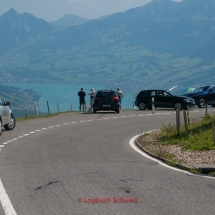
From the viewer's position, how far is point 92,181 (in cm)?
1027

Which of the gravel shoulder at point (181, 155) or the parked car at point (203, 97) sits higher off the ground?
the parked car at point (203, 97)

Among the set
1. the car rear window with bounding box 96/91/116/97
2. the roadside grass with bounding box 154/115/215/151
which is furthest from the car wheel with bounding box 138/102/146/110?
the roadside grass with bounding box 154/115/215/151

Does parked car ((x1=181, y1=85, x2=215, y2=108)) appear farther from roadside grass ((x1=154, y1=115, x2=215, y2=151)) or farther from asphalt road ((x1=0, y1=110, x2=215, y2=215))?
asphalt road ((x1=0, y1=110, x2=215, y2=215))

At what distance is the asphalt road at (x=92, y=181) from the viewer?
26.2 feet

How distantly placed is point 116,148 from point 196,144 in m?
2.33

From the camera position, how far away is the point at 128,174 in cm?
1112

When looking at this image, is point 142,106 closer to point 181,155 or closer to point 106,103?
point 106,103

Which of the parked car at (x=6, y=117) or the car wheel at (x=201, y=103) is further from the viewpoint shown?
the car wheel at (x=201, y=103)

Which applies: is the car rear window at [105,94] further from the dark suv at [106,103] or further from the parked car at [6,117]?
the parked car at [6,117]

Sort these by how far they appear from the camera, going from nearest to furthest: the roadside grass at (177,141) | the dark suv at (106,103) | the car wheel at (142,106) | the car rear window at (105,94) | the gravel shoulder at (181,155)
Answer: the gravel shoulder at (181,155), the roadside grass at (177,141), the dark suv at (106,103), the car rear window at (105,94), the car wheel at (142,106)

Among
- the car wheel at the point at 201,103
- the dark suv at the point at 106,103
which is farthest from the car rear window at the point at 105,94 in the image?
the car wheel at the point at 201,103

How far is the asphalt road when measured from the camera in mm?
7980

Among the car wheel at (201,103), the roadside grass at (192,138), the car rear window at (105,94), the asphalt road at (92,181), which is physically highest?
the car rear window at (105,94)

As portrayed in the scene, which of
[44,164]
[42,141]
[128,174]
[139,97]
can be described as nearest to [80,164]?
[44,164]
